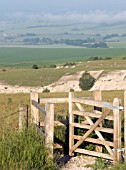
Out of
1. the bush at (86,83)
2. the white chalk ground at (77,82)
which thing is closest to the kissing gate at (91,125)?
the bush at (86,83)

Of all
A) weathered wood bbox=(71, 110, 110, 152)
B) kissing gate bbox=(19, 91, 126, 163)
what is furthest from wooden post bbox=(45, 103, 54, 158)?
weathered wood bbox=(71, 110, 110, 152)

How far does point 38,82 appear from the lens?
83.4 meters

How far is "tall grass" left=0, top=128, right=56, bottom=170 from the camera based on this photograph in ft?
35.4

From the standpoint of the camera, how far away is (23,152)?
36.2 feet

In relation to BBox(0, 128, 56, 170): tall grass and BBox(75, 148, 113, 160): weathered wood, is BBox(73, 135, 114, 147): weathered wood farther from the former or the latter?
BBox(0, 128, 56, 170): tall grass

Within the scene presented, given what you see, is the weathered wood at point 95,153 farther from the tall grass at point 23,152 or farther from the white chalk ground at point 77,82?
the white chalk ground at point 77,82

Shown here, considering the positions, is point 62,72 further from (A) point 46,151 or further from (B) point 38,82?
(A) point 46,151

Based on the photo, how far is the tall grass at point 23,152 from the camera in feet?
35.4

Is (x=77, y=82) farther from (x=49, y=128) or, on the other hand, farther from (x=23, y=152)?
(x=23, y=152)

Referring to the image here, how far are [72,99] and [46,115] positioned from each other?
133cm

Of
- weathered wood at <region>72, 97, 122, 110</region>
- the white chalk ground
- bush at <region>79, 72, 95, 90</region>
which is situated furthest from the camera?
the white chalk ground

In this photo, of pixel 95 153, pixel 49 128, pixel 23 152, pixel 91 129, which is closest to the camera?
pixel 23 152

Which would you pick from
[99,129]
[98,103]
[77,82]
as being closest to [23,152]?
[99,129]

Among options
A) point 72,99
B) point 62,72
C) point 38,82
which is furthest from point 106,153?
point 62,72
